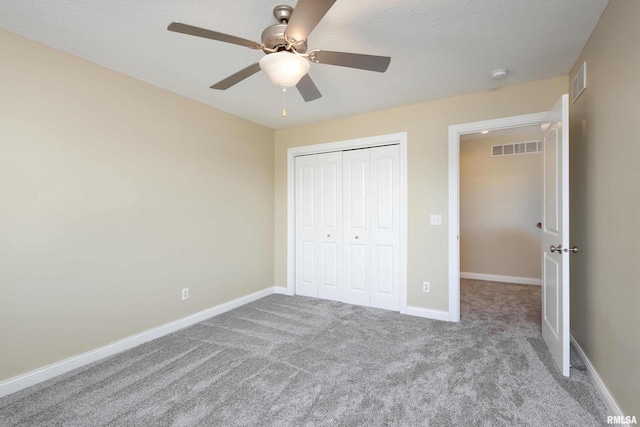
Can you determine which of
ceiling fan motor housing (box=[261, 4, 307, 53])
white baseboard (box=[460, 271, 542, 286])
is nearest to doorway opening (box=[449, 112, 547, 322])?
ceiling fan motor housing (box=[261, 4, 307, 53])

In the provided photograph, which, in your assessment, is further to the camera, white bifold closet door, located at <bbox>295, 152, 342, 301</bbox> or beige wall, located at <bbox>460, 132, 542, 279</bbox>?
beige wall, located at <bbox>460, 132, 542, 279</bbox>

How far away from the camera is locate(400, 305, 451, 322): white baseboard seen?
10.3 feet

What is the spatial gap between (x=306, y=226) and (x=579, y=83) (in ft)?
10.1

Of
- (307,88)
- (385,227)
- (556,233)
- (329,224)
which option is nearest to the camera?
(307,88)

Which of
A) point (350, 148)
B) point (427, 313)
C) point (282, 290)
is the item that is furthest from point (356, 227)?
point (282, 290)

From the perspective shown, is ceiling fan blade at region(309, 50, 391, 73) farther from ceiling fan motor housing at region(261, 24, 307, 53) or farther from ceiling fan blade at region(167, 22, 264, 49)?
ceiling fan blade at region(167, 22, 264, 49)

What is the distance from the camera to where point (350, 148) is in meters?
A: 3.74

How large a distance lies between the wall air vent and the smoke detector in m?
2.63

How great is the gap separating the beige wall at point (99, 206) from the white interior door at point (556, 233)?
3142 millimetres

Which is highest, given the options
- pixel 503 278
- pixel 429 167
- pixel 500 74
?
pixel 500 74

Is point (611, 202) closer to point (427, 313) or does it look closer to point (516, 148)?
point (427, 313)

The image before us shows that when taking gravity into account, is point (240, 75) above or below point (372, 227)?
above

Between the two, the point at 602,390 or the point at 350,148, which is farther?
the point at 350,148

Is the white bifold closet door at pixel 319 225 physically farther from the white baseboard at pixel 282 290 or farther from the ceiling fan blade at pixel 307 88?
the ceiling fan blade at pixel 307 88
